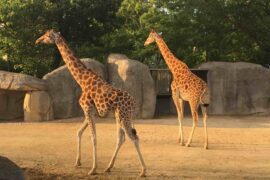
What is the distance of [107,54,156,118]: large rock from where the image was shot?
1532 centimetres

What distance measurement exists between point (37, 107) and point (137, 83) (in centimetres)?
335

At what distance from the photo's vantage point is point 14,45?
1722cm

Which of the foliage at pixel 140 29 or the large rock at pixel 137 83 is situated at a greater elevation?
the foliage at pixel 140 29

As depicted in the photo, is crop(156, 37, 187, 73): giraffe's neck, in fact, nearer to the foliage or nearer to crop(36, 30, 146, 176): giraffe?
crop(36, 30, 146, 176): giraffe

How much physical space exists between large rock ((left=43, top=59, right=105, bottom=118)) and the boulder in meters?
0.38

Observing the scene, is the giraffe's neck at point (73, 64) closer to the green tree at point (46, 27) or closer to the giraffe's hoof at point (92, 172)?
the giraffe's hoof at point (92, 172)

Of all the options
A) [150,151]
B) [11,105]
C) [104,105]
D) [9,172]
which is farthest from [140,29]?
[9,172]

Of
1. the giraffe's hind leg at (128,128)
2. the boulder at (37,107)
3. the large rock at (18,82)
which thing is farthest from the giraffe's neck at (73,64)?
the boulder at (37,107)

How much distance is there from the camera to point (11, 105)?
15.6 m

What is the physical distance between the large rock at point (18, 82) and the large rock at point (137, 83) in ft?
8.85

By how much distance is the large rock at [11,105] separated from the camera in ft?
50.9

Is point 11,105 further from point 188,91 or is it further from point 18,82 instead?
point 188,91

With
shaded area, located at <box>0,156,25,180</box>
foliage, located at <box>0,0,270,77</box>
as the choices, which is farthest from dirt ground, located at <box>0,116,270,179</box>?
foliage, located at <box>0,0,270,77</box>

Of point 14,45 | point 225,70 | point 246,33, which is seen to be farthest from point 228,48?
point 14,45
